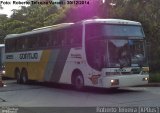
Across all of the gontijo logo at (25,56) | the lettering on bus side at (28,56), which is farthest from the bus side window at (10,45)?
the lettering on bus side at (28,56)

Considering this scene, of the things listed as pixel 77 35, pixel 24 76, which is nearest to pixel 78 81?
pixel 77 35

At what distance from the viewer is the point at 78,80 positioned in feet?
65.0

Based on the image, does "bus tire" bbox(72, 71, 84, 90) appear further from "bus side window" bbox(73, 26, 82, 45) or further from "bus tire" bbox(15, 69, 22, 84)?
"bus tire" bbox(15, 69, 22, 84)

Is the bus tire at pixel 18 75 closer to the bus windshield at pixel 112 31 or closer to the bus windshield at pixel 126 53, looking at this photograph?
the bus windshield at pixel 112 31

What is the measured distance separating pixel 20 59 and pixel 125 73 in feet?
34.0

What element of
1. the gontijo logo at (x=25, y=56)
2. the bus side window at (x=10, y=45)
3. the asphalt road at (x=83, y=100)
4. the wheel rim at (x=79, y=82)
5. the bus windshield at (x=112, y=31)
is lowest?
the asphalt road at (x=83, y=100)

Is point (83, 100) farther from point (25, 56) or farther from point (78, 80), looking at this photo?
point (25, 56)

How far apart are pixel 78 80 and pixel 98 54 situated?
2156 millimetres

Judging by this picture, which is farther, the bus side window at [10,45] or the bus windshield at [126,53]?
the bus side window at [10,45]

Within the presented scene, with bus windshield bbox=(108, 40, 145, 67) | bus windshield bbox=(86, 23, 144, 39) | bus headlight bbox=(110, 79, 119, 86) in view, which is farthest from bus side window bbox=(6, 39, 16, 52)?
bus headlight bbox=(110, 79, 119, 86)

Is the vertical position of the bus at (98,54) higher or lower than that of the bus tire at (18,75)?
higher

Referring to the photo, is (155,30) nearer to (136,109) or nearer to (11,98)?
(11,98)

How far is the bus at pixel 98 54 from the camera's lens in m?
17.9

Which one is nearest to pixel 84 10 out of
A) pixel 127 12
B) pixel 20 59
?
pixel 127 12
